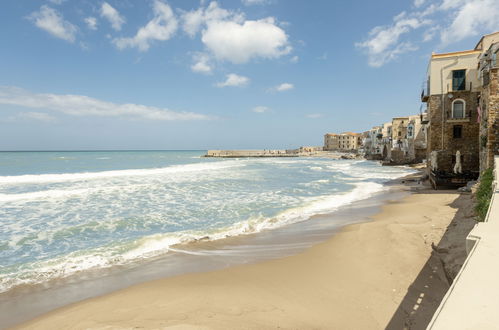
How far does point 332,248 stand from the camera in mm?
7816

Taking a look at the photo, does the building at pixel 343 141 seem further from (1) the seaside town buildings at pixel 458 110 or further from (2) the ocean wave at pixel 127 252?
(2) the ocean wave at pixel 127 252

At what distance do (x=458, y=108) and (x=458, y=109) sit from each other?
Answer: 8 centimetres

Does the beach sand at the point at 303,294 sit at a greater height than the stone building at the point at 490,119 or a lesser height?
lesser

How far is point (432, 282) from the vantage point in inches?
214

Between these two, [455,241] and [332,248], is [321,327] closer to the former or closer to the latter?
[332,248]

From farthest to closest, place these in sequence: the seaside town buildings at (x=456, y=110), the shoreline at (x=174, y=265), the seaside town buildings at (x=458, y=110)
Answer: the seaside town buildings at (x=456, y=110) → the seaside town buildings at (x=458, y=110) → the shoreline at (x=174, y=265)

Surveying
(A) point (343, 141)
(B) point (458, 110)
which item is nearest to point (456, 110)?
(B) point (458, 110)

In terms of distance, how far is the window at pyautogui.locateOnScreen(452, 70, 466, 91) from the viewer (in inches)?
776

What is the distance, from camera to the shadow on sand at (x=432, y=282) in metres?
4.35

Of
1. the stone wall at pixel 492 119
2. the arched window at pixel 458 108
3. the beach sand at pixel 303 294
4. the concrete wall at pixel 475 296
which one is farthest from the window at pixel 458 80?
the concrete wall at pixel 475 296

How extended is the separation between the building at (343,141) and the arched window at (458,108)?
105894mm

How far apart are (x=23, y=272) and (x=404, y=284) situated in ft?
31.0

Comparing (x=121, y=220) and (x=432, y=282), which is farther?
(x=121, y=220)

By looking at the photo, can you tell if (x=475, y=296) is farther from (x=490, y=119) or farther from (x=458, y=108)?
(x=458, y=108)
